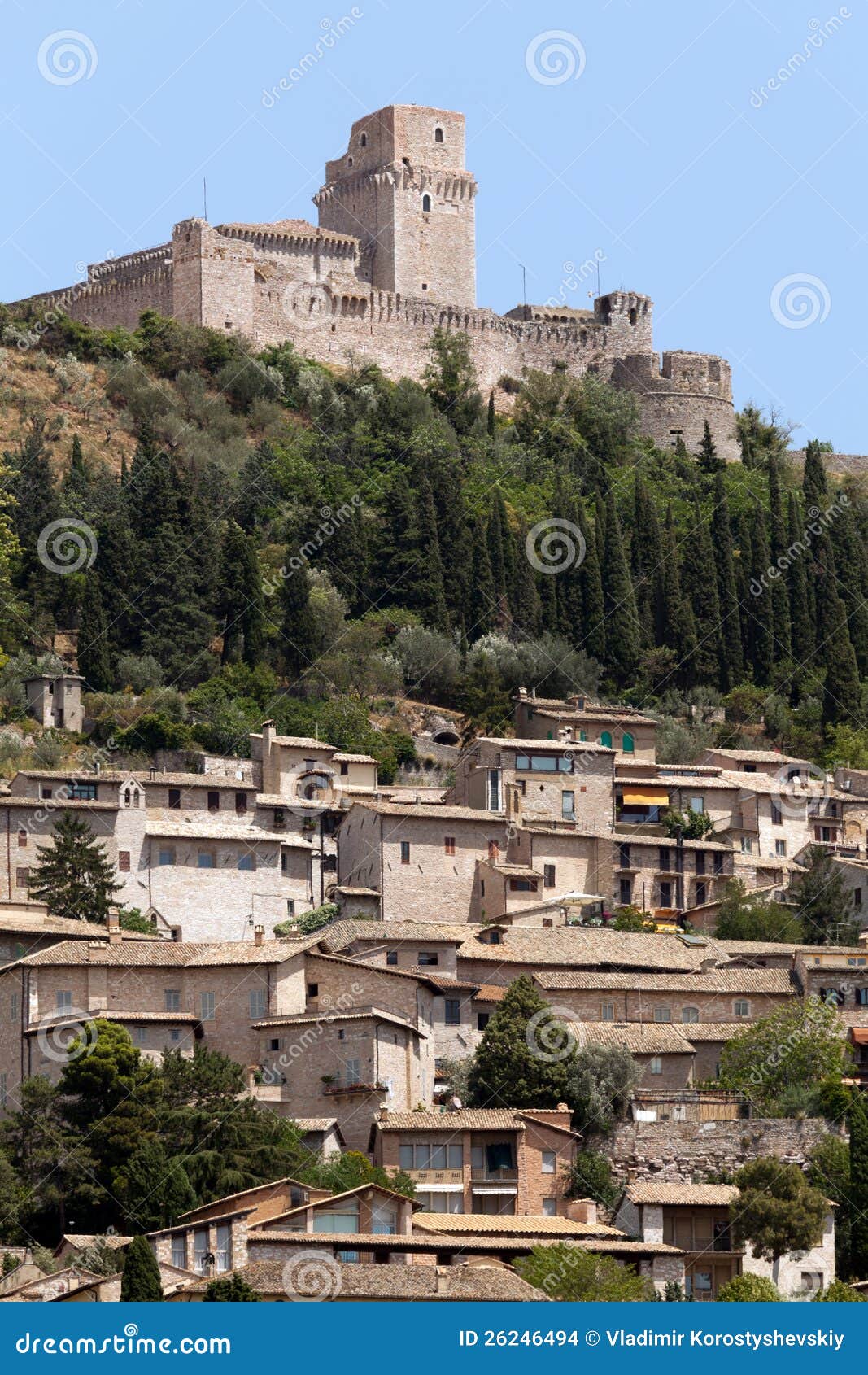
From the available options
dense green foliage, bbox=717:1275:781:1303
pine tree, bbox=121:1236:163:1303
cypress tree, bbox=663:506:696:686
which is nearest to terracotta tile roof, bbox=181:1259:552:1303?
pine tree, bbox=121:1236:163:1303

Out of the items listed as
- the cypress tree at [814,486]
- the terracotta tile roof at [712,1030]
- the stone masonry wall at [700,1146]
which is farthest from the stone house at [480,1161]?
the cypress tree at [814,486]

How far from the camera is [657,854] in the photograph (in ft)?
237

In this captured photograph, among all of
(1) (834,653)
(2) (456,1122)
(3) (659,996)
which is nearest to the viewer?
(2) (456,1122)

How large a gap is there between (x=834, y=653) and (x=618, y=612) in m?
6.72

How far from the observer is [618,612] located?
88812 mm

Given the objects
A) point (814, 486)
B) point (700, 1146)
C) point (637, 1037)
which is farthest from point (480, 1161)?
point (814, 486)

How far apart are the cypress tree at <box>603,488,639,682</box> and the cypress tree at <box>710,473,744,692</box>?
299 cm

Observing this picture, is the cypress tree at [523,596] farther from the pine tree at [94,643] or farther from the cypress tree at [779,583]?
the pine tree at [94,643]

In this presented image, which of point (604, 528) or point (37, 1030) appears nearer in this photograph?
point (37, 1030)

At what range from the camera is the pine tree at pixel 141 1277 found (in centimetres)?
4306

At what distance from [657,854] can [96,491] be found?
2541 centimetres

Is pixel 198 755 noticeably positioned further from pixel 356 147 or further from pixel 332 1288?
pixel 356 147

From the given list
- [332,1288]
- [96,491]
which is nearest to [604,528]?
[96,491]

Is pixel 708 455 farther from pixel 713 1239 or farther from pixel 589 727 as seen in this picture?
pixel 713 1239
